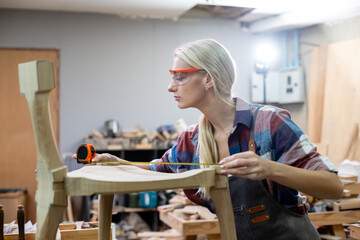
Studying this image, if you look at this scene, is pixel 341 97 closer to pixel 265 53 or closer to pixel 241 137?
pixel 265 53

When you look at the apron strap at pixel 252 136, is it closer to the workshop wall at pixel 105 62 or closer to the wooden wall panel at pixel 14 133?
the workshop wall at pixel 105 62

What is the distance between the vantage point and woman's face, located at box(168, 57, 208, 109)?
1928mm

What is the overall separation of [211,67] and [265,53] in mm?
5560

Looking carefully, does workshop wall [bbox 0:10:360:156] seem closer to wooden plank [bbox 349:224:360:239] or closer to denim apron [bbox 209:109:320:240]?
wooden plank [bbox 349:224:360:239]

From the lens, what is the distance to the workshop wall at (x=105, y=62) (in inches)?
255

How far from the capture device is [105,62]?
21.9ft

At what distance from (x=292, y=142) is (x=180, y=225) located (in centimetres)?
194

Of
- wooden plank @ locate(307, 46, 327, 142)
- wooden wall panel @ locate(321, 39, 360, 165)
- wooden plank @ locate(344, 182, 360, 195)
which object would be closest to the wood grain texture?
wooden plank @ locate(344, 182, 360, 195)

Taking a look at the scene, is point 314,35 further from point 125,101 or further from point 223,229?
point 223,229

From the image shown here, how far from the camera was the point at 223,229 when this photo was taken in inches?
59.5

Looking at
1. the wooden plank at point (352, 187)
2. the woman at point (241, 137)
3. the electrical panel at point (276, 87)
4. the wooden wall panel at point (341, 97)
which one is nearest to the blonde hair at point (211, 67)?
the woman at point (241, 137)

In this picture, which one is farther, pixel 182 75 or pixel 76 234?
pixel 76 234

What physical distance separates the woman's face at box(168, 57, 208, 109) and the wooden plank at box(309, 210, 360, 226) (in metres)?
2.09

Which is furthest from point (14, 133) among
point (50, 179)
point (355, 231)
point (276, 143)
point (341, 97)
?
point (50, 179)
